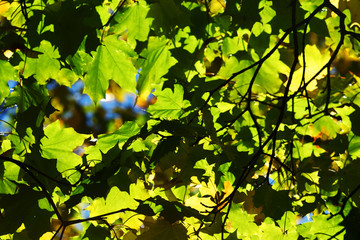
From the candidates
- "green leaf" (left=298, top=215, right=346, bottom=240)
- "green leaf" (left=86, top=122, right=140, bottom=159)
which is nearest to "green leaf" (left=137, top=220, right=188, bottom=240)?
"green leaf" (left=86, top=122, right=140, bottom=159)

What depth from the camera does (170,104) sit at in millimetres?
1934

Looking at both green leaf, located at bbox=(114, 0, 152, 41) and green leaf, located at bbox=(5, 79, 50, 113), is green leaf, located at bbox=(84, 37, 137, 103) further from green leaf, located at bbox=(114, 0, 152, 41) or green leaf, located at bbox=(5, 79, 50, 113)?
green leaf, located at bbox=(5, 79, 50, 113)

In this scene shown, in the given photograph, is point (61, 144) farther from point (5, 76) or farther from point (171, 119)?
point (171, 119)

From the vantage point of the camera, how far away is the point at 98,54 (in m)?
1.93

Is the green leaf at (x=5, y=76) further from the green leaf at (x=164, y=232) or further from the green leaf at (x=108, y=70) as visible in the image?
the green leaf at (x=164, y=232)

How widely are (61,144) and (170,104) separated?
56 centimetres

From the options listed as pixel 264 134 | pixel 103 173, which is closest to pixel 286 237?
pixel 264 134

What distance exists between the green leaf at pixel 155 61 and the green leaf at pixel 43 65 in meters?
0.44

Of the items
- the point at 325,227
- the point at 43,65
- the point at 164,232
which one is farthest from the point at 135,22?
the point at 325,227

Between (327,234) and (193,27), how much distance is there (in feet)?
3.74

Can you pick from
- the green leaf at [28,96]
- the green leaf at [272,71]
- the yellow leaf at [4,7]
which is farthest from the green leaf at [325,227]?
the yellow leaf at [4,7]

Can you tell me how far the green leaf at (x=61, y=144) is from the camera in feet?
6.29

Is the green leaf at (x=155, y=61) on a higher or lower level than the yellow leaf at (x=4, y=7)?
lower

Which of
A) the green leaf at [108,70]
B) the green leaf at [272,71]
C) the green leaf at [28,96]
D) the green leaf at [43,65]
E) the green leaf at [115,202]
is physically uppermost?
the green leaf at [43,65]
